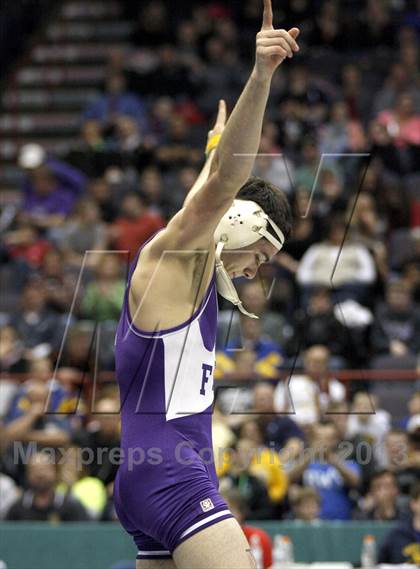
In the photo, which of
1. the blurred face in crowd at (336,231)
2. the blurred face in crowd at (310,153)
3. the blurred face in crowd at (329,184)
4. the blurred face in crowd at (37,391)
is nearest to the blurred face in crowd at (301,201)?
the blurred face in crowd at (336,231)

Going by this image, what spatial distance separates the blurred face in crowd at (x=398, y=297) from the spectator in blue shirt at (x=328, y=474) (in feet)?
7.51

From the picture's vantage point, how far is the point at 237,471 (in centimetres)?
957

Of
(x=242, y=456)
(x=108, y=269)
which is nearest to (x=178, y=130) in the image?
(x=108, y=269)

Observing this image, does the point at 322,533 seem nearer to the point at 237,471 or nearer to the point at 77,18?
the point at 237,471

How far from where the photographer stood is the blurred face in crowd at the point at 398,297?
11766 mm

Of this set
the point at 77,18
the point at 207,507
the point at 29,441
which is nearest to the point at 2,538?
the point at 29,441

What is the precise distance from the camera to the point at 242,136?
167 inches

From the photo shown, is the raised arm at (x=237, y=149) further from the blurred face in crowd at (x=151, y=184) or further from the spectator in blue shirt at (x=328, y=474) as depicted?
the blurred face in crowd at (x=151, y=184)

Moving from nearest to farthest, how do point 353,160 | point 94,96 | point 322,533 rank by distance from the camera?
point 322,533
point 353,160
point 94,96

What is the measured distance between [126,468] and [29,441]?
589 cm

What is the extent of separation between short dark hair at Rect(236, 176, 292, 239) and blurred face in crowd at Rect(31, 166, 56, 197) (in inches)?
383

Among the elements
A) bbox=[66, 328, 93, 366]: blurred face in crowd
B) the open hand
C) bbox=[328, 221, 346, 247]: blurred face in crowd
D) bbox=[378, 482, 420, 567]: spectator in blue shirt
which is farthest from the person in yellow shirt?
the open hand

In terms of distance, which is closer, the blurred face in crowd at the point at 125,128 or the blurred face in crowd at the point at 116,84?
the blurred face in crowd at the point at 125,128

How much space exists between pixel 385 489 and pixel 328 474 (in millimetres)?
635
